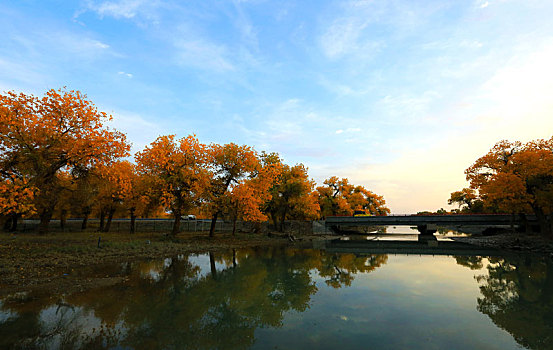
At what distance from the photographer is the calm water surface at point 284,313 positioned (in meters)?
8.39

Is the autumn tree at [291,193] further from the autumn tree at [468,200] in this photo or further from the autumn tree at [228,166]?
the autumn tree at [468,200]

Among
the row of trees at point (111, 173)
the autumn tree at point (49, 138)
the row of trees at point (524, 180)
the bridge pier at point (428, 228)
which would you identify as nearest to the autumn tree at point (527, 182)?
the row of trees at point (524, 180)

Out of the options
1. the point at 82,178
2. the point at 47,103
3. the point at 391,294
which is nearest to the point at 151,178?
the point at 82,178

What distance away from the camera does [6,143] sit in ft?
65.9

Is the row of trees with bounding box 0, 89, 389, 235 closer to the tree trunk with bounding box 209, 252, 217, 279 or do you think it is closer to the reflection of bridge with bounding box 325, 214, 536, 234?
the tree trunk with bounding box 209, 252, 217, 279

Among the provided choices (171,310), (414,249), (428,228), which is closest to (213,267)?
(171,310)

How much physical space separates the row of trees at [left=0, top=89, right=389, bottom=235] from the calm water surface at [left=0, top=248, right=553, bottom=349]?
9.90m

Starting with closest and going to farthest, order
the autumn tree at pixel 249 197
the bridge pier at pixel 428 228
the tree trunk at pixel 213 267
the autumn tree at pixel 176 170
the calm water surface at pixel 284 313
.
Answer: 1. the calm water surface at pixel 284 313
2. the tree trunk at pixel 213 267
3. the autumn tree at pixel 176 170
4. the autumn tree at pixel 249 197
5. the bridge pier at pixel 428 228

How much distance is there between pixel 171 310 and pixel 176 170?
26.2 m

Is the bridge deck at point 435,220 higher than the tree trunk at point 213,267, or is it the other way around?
the bridge deck at point 435,220

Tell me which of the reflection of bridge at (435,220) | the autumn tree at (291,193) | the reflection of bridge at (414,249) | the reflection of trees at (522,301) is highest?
the autumn tree at (291,193)

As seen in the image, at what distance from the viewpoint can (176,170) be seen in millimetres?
34781

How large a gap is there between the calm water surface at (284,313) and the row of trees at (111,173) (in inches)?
390

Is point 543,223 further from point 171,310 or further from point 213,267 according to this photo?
point 171,310
